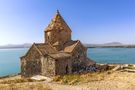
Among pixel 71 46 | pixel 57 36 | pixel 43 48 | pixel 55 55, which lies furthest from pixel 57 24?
pixel 55 55

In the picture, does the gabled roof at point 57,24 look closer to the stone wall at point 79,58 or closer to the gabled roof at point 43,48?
the gabled roof at point 43,48

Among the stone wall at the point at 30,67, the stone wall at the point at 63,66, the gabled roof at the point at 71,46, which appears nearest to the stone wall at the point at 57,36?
the gabled roof at the point at 71,46

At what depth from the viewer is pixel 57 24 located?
33.5 metres

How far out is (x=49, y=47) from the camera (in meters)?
31.0

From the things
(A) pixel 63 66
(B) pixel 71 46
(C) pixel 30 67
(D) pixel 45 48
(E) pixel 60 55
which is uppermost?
(B) pixel 71 46

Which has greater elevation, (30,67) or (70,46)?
(70,46)

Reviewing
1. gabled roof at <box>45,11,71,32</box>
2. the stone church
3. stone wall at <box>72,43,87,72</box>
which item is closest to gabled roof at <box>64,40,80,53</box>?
the stone church

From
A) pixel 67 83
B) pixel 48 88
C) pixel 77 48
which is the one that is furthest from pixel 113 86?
pixel 77 48

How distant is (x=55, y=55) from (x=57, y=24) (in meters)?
7.14

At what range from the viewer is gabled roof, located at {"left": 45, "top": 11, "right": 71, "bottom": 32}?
33.0 m

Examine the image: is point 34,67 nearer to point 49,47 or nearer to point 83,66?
point 49,47

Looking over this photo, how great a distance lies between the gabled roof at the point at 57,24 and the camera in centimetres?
3300

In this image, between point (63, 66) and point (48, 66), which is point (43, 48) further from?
point (63, 66)

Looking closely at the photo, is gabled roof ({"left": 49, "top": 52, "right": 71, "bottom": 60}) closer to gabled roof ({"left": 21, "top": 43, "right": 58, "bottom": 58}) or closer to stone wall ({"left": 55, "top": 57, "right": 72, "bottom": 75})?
stone wall ({"left": 55, "top": 57, "right": 72, "bottom": 75})
